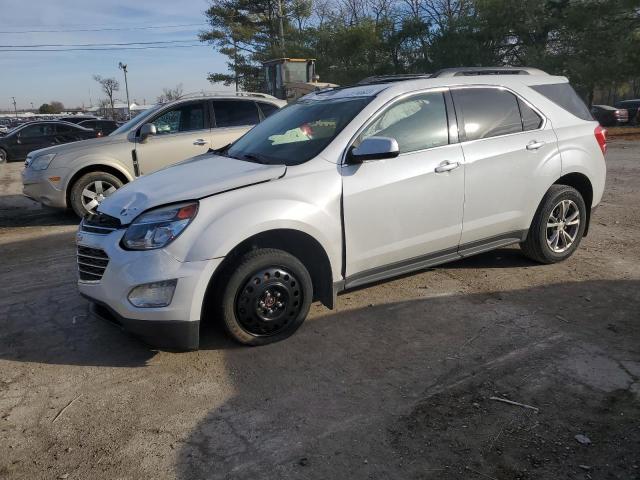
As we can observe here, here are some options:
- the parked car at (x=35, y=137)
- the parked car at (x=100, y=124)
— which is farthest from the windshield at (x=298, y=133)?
the parked car at (x=100, y=124)

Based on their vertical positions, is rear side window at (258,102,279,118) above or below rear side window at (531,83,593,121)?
above

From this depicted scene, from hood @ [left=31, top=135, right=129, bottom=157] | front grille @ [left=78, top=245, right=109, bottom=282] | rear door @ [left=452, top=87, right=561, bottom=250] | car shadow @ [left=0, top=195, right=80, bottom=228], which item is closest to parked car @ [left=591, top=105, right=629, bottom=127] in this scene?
rear door @ [left=452, top=87, right=561, bottom=250]

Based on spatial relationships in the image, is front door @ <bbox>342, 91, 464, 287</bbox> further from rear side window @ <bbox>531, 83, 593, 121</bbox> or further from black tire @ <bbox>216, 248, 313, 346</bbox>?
rear side window @ <bbox>531, 83, 593, 121</bbox>

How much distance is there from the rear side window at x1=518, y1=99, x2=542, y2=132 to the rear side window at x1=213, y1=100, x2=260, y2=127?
4.77m

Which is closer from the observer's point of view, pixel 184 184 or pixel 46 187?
pixel 184 184

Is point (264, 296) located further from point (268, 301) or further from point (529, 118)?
point (529, 118)

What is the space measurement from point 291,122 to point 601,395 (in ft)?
10.00

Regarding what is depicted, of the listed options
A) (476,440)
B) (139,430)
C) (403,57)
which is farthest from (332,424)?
(403,57)

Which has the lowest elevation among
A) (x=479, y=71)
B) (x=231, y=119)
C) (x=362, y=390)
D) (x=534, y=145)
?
(x=362, y=390)

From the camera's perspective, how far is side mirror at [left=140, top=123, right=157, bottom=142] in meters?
7.62

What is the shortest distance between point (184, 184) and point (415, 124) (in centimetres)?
187

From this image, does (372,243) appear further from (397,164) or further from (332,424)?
(332,424)

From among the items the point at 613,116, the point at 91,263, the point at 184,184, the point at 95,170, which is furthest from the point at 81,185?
the point at 613,116

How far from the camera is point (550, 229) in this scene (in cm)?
517
